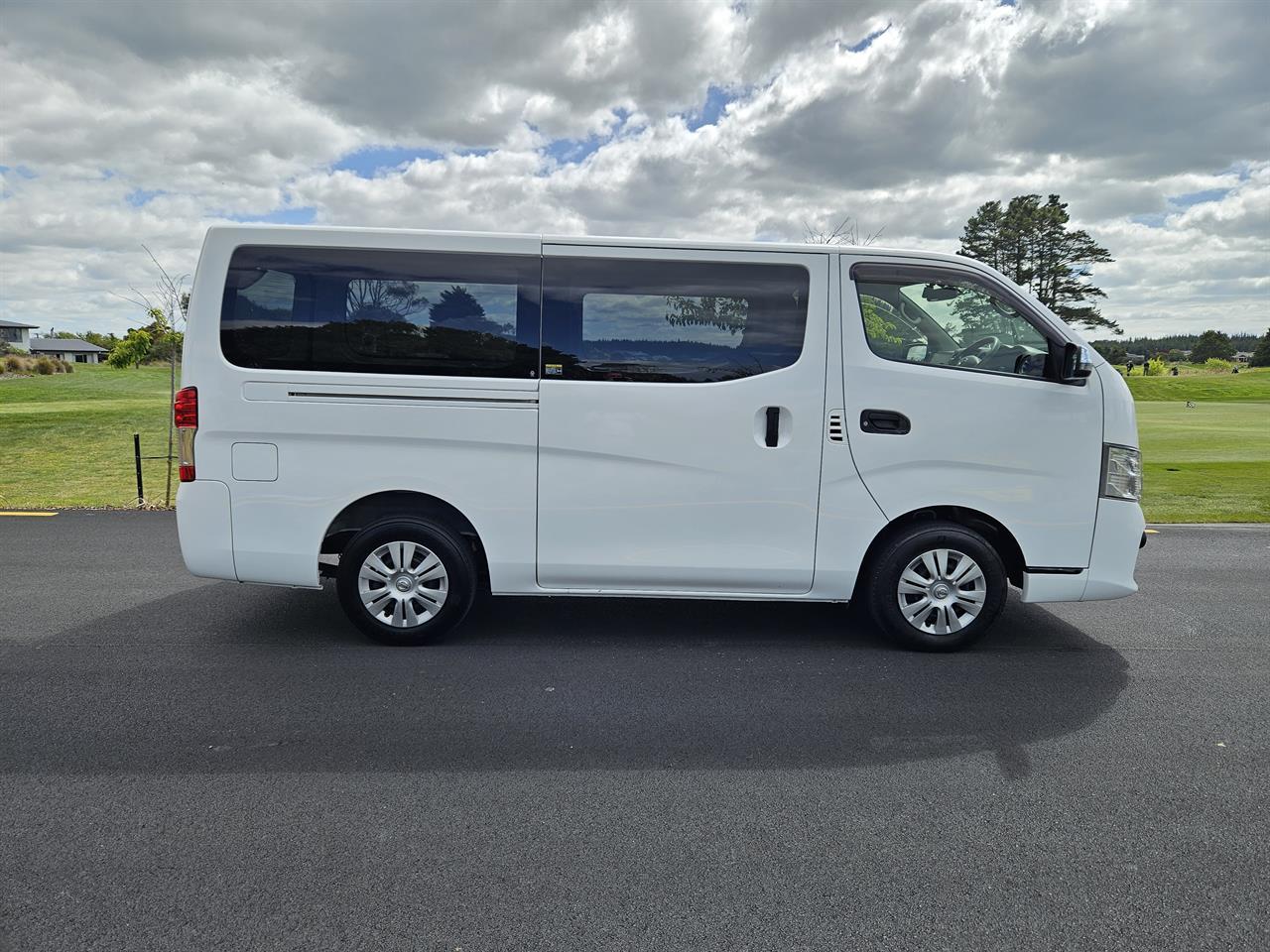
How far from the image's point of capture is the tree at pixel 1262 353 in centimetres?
8206

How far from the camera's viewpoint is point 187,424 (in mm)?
4785

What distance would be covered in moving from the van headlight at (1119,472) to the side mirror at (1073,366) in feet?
1.37

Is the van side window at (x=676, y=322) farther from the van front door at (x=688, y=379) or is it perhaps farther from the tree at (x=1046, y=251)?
the tree at (x=1046, y=251)

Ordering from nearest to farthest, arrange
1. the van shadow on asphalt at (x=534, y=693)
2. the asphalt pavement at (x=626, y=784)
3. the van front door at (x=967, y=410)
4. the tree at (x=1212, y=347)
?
the asphalt pavement at (x=626, y=784)
the van shadow on asphalt at (x=534, y=693)
the van front door at (x=967, y=410)
the tree at (x=1212, y=347)

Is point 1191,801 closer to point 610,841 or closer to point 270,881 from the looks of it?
point 610,841

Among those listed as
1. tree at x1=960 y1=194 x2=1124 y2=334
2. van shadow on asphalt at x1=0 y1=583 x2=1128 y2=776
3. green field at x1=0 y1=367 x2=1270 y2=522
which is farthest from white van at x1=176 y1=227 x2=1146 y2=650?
tree at x1=960 y1=194 x2=1124 y2=334

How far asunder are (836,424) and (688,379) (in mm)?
842

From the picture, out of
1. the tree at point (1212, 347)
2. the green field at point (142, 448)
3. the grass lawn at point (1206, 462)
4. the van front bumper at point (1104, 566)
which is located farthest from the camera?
the tree at point (1212, 347)

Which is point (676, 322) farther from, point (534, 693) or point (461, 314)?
point (534, 693)

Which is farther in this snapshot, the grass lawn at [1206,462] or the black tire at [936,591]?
the grass lawn at [1206,462]

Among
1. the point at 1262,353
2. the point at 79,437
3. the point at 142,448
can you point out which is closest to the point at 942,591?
the point at 142,448

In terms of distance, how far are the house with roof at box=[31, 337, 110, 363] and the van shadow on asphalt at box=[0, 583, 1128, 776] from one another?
9089cm

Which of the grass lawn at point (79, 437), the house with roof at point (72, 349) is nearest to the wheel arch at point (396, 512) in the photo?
the grass lawn at point (79, 437)

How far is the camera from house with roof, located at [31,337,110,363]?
84012 millimetres
